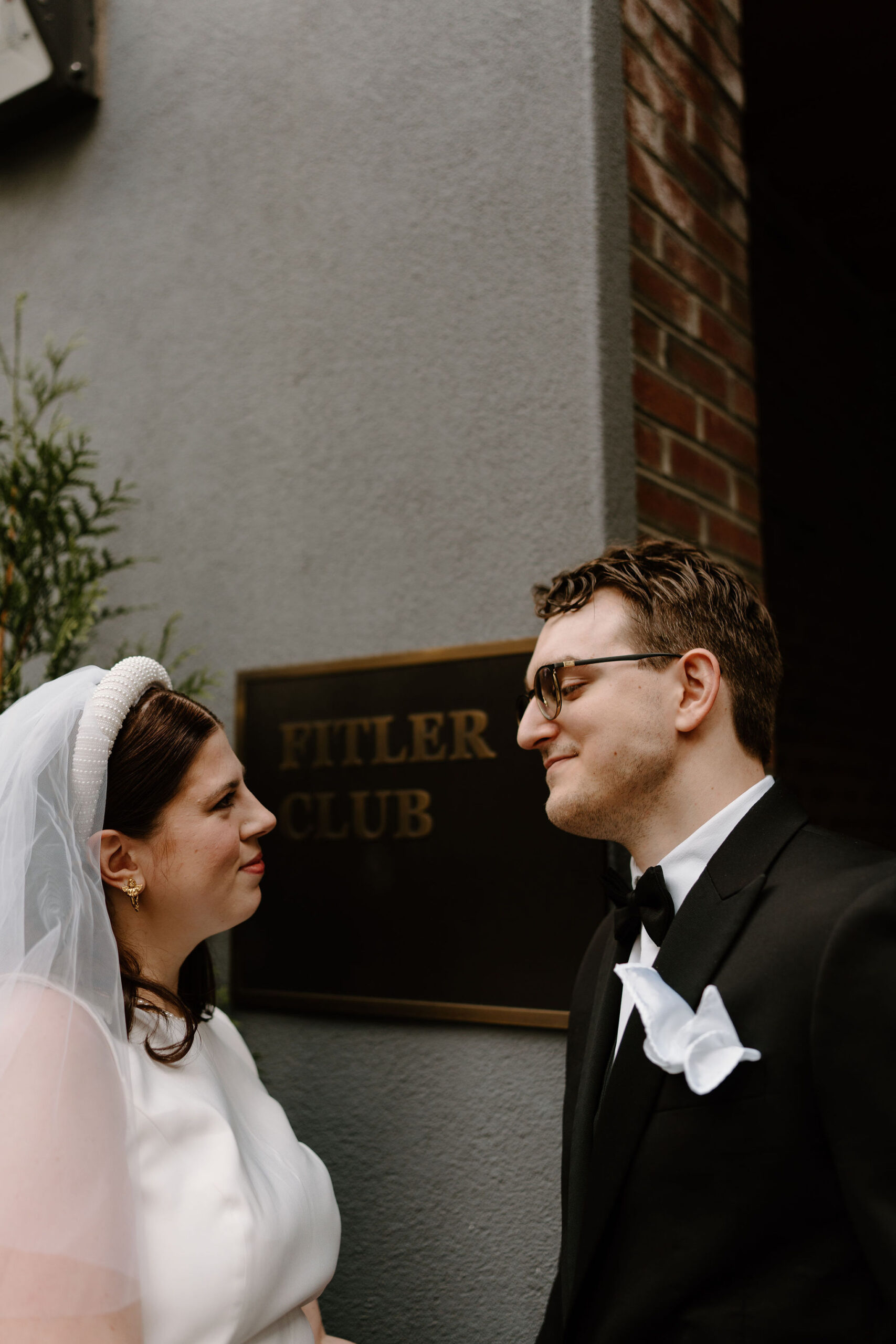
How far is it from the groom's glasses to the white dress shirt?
0.27 metres

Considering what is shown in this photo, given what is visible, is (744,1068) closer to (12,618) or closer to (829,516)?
(12,618)

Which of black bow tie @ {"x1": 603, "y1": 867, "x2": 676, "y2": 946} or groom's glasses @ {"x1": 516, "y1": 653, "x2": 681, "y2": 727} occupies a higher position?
groom's glasses @ {"x1": 516, "y1": 653, "x2": 681, "y2": 727}

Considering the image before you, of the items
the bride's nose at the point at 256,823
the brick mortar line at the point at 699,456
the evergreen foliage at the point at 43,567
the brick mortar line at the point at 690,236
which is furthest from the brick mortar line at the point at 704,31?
the bride's nose at the point at 256,823

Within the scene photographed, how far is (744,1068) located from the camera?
1.43m

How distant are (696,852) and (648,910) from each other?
12 cm

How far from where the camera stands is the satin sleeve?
1483mm

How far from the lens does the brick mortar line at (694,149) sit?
2641mm

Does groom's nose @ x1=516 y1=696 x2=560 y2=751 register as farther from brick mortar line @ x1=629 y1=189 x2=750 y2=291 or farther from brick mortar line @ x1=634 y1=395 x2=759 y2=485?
brick mortar line @ x1=629 y1=189 x2=750 y2=291

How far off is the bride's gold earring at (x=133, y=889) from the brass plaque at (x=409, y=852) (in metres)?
0.79

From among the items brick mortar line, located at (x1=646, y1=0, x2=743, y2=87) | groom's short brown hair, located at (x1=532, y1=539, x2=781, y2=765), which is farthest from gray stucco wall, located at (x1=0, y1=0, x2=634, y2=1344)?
groom's short brown hair, located at (x1=532, y1=539, x2=781, y2=765)

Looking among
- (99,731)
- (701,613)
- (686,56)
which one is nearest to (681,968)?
(701,613)

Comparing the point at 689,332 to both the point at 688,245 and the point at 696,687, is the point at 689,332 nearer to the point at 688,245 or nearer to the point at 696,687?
the point at 688,245

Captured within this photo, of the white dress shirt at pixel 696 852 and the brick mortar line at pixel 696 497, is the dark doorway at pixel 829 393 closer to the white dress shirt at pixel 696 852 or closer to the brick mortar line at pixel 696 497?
the brick mortar line at pixel 696 497

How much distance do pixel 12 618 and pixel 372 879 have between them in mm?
1192
